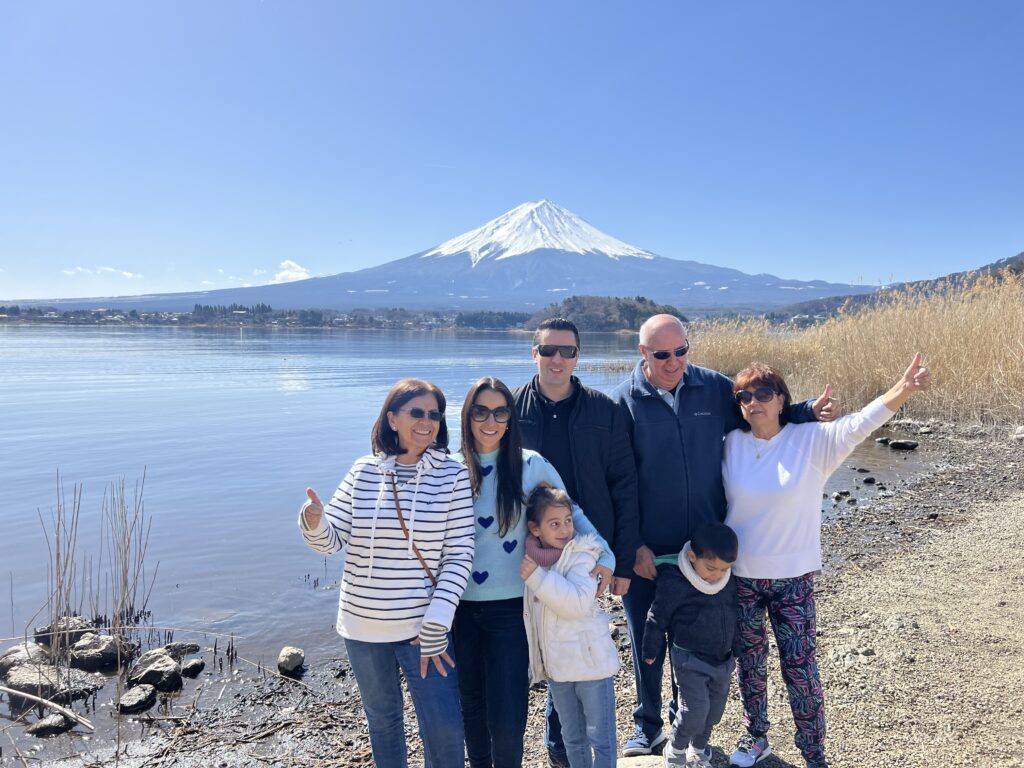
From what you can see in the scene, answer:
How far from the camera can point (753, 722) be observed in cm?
287

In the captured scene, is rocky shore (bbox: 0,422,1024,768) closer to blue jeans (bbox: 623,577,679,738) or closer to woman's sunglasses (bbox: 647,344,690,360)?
blue jeans (bbox: 623,577,679,738)

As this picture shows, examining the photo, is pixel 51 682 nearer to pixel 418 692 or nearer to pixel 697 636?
pixel 418 692

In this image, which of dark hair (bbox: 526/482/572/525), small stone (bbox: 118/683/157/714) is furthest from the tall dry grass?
small stone (bbox: 118/683/157/714)

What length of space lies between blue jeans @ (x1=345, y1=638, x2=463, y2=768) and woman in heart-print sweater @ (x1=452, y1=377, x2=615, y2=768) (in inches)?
6.2

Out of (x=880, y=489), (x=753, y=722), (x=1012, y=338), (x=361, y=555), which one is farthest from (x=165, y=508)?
(x=1012, y=338)

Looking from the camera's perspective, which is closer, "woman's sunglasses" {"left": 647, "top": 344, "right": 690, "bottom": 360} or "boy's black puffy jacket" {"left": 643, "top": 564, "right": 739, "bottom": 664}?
"boy's black puffy jacket" {"left": 643, "top": 564, "right": 739, "bottom": 664}

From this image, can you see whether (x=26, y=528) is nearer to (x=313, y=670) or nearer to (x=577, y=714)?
(x=313, y=670)

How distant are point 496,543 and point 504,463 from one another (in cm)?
31

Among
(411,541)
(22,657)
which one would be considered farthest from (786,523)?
(22,657)

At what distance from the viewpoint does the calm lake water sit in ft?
19.0

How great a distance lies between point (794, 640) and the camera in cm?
265

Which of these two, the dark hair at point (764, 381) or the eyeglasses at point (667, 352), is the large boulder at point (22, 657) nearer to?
the eyeglasses at point (667, 352)

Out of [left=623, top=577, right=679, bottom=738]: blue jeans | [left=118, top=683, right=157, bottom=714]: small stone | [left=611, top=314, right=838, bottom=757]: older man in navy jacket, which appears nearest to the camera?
[left=611, top=314, right=838, bottom=757]: older man in navy jacket

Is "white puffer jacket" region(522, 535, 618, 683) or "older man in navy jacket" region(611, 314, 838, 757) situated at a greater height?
"older man in navy jacket" region(611, 314, 838, 757)
